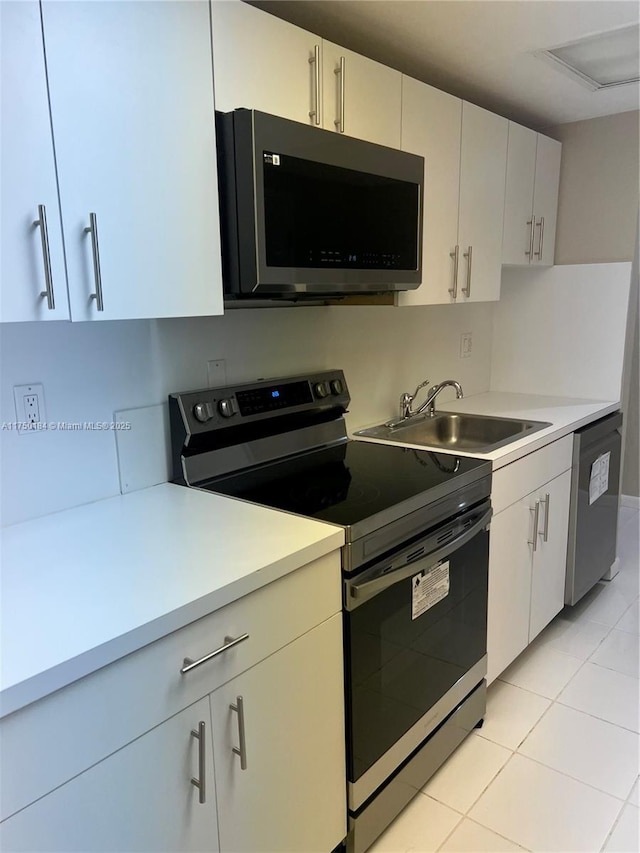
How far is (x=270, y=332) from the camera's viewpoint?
1998 mm

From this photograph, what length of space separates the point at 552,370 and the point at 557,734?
1.74m

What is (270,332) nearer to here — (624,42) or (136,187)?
(136,187)

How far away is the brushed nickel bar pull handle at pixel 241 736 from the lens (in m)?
1.17


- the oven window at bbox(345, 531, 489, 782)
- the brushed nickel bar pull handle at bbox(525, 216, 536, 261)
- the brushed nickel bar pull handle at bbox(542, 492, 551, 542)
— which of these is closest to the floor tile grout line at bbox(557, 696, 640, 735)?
the oven window at bbox(345, 531, 489, 782)

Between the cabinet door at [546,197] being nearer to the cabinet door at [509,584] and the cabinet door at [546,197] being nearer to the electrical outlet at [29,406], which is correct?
the cabinet door at [509,584]

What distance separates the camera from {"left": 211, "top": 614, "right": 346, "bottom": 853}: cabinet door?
118 cm

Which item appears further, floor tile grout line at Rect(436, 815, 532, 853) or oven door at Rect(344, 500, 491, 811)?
floor tile grout line at Rect(436, 815, 532, 853)

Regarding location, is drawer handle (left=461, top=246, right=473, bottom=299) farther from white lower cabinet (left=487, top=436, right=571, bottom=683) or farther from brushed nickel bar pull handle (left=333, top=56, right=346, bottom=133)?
brushed nickel bar pull handle (left=333, top=56, right=346, bottom=133)

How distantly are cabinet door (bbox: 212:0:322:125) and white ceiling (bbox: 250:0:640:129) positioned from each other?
0.24 metres

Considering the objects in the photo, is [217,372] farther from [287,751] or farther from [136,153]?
[287,751]

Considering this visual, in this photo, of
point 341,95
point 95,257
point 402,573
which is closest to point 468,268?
point 341,95

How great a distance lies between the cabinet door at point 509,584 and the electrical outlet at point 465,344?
1.00 meters

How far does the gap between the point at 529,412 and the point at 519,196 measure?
3.07ft

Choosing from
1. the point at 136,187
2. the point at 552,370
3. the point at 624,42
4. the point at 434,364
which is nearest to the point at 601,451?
the point at 552,370
